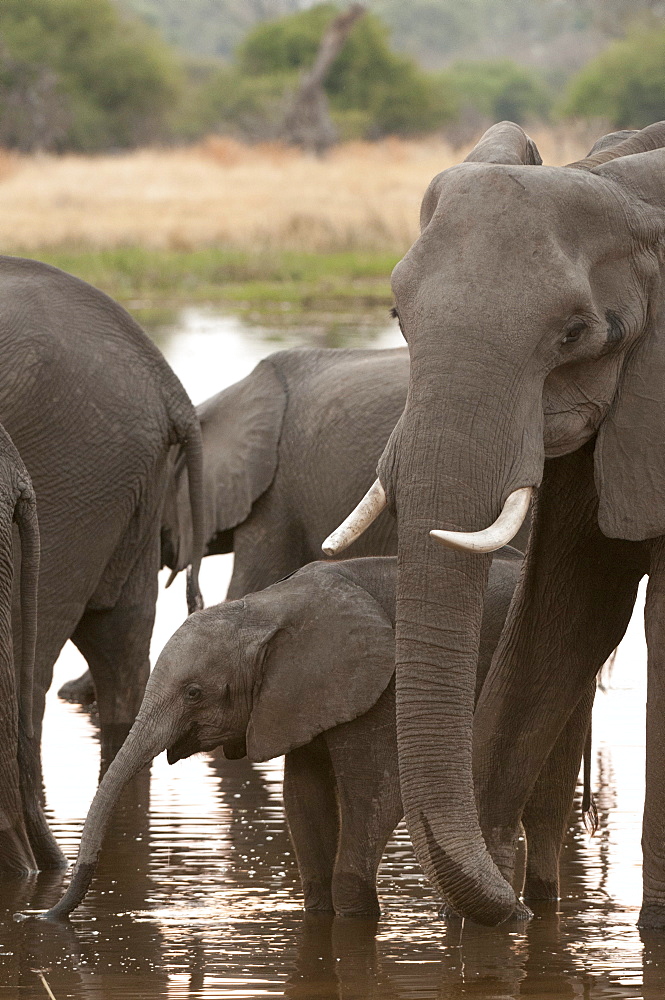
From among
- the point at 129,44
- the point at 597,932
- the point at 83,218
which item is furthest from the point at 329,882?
the point at 129,44

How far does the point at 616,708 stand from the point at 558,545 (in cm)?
250

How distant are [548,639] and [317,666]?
0.54 meters

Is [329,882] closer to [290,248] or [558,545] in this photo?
[558,545]

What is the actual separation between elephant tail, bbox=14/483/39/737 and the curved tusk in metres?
1.51

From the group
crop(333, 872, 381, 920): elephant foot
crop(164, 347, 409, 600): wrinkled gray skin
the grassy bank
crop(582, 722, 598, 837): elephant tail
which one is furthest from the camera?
the grassy bank

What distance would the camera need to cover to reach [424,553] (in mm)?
3625

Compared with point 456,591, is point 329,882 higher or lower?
lower

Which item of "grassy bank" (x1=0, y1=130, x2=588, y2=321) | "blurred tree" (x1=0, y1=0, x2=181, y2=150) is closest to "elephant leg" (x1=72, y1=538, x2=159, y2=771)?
"grassy bank" (x1=0, y1=130, x2=588, y2=321)

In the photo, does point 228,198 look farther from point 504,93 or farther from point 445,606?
point 504,93

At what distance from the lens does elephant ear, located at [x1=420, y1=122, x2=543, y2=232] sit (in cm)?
391

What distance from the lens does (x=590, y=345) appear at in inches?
146

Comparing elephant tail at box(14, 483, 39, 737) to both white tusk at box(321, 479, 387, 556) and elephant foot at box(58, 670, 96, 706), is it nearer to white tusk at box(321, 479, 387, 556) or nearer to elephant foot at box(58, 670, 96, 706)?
white tusk at box(321, 479, 387, 556)

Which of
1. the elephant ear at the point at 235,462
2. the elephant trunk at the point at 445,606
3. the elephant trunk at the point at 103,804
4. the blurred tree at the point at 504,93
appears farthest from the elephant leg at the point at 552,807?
the blurred tree at the point at 504,93

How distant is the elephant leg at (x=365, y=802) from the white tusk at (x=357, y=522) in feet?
3.03
